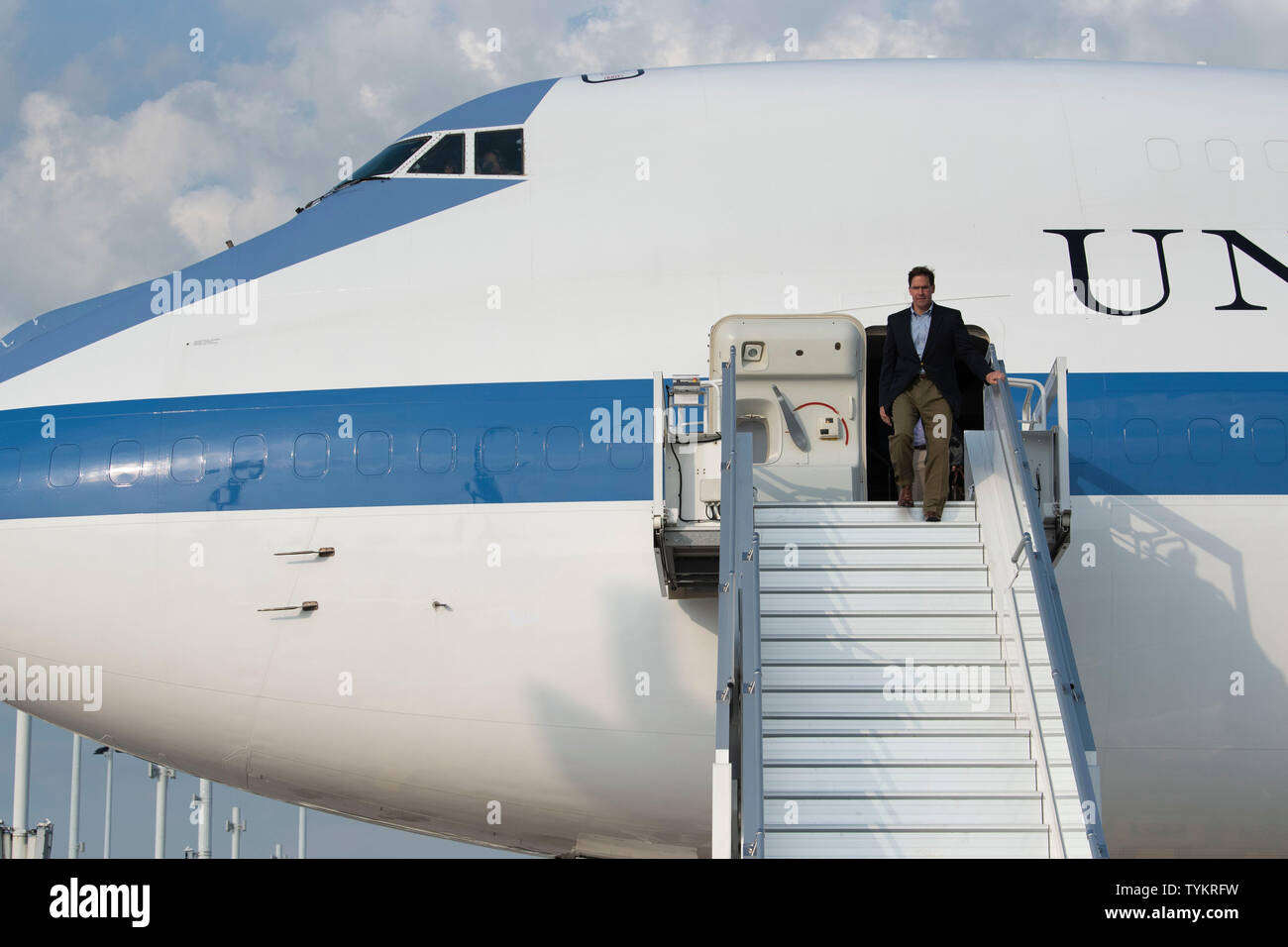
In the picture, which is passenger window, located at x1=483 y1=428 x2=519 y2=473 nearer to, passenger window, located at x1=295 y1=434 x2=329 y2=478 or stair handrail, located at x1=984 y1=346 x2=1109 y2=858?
passenger window, located at x1=295 y1=434 x2=329 y2=478

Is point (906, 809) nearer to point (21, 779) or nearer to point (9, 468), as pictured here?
point (9, 468)

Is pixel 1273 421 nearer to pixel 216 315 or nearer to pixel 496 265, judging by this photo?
pixel 496 265

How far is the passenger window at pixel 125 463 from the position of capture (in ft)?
30.7

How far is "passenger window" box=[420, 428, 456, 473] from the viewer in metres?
9.29

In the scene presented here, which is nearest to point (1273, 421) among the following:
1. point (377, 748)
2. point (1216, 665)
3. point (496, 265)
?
point (1216, 665)

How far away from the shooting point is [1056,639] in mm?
6922

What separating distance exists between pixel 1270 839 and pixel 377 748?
19.7 ft

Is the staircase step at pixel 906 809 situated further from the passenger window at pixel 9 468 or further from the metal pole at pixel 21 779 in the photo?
the metal pole at pixel 21 779

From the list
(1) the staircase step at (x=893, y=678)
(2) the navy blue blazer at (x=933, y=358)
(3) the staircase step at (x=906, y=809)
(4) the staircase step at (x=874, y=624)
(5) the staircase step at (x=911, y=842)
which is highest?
(2) the navy blue blazer at (x=933, y=358)

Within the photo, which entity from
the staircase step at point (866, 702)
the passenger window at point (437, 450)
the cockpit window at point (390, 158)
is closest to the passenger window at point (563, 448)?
the passenger window at point (437, 450)

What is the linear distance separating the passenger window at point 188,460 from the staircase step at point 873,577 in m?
A: 3.86

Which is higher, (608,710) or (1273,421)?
(1273,421)

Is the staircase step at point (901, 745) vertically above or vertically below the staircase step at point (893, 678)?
below

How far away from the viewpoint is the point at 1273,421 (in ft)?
30.9
